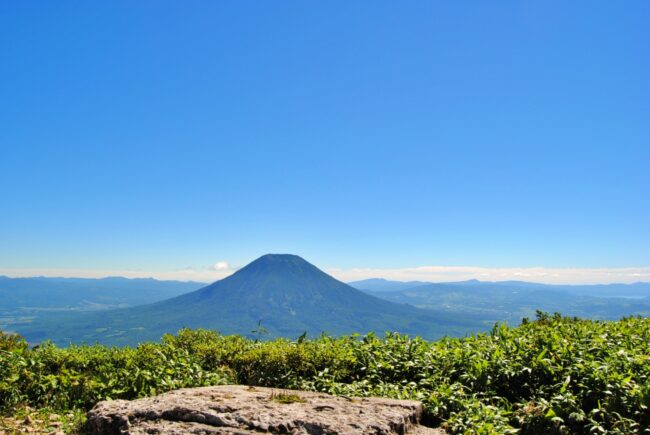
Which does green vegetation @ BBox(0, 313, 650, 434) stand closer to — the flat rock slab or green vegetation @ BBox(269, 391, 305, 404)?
the flat rock slab

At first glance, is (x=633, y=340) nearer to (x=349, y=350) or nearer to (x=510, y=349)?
(x=510, y=349)

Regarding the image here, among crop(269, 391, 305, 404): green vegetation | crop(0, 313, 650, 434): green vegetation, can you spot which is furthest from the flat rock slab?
crop(0, 313, 650, 434): green vegetation

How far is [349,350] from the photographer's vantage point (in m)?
9.84

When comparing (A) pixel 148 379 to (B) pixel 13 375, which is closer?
(A) pixel 148 379

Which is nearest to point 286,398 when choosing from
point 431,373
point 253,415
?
point 253,415

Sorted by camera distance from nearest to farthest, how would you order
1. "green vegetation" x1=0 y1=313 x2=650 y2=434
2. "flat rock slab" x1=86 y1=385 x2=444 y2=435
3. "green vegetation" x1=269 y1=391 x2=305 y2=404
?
"flat rock slab" x1=86 y1=385 x2=444 y2=435 < "green vegetation" x1=0 y1=313 x2=650 y2=434 < "green vegetation" x1=269 y1=391 x2=305 y2=404

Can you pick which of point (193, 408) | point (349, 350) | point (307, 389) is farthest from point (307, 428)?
point (349, 350)

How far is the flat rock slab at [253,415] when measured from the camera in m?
6.02

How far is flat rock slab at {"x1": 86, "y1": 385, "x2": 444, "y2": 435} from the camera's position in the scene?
6.02 meters

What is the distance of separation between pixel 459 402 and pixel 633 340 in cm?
506

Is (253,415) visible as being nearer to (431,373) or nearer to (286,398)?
(286,398)

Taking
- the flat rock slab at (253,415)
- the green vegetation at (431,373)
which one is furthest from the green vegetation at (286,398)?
the green vegetation at (431,373)

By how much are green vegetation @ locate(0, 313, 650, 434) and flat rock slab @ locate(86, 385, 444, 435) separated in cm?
106

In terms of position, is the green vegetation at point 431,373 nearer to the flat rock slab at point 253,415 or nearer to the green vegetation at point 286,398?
the flat rock slab at point 253,415
